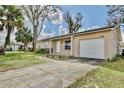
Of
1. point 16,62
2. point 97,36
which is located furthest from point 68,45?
point 16,62

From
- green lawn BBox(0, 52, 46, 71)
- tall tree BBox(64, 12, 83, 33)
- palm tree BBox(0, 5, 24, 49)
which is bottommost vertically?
green lawn BBox(0, 52, 46, 71)

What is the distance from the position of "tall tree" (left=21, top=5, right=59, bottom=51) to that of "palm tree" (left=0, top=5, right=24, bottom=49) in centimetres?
821

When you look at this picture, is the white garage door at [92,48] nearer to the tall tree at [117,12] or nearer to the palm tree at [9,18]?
the tall tree at [117,12]

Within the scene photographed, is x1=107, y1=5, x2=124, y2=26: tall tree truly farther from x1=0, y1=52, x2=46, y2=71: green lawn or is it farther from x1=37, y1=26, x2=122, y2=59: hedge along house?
x1=0, y1=52, x2=46, y2=71: green lawn

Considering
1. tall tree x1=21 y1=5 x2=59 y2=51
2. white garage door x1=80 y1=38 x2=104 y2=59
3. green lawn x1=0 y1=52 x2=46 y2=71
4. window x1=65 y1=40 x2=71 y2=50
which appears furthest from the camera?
tall tree x1=21 y1=5 x2=59 y2=51

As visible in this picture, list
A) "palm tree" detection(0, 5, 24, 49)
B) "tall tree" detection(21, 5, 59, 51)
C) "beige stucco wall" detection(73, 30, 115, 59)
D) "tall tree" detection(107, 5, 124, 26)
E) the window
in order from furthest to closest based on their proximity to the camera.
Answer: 1. "tall tree" detection(21, 5, 59, 51)
2. "tall tree" detection(107, 5, 124, 26)
3. "palm tree" detection(0, 5, 24, 49)
4. the window
5. "beige stucco wall" detection(73, 30, 115, 59)

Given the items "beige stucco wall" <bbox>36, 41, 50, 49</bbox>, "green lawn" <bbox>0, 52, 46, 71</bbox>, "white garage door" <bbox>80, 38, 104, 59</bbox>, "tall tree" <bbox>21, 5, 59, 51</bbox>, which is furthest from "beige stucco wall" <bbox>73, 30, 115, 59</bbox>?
"tall tree" <bbox>21, 5, 59, 51</bbox>

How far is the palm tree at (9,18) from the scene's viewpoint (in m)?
20.7

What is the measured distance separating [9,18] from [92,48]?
12.9 meters

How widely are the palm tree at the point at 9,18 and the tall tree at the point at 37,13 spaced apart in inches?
323

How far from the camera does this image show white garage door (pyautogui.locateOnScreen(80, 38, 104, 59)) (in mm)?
13980

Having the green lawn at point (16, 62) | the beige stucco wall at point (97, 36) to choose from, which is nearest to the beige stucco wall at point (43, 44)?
the beige stucco wall at point (97, 36)
